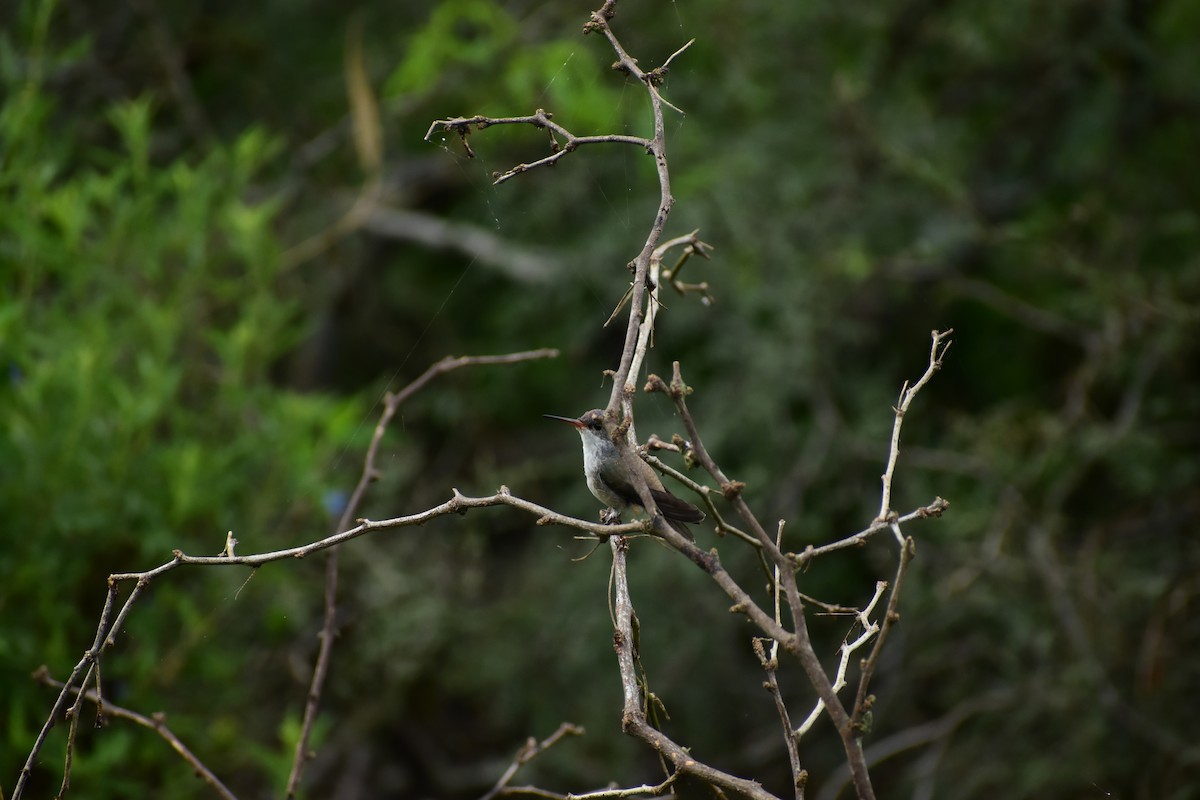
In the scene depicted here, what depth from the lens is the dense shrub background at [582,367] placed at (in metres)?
3.35

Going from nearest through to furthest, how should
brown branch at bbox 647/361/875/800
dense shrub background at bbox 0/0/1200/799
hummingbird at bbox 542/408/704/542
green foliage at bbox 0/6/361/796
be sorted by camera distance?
brown branch at bbox 647/361/875/800, hummingbird at bbox 542/408/704/542, green foliage at bbox 0/6/361/796, dense shrub background at bbox 0/0/1200/799

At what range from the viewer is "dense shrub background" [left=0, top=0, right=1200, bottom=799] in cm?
335

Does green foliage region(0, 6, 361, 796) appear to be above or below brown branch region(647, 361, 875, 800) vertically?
below

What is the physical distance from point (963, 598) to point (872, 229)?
2018mm

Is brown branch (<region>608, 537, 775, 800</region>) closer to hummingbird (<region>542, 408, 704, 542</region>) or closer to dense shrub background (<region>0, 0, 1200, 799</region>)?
hummingbird (<region>542, 408, 704, 542</region>)

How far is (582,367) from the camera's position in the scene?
20.4 feet

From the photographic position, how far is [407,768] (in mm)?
5715

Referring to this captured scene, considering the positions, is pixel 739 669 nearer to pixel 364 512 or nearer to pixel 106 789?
pixel 364 512

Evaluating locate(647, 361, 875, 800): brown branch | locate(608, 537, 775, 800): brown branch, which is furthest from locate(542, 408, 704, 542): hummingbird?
locate(647, 361, 875, 800): brown branch

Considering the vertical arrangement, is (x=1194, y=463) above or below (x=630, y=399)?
below

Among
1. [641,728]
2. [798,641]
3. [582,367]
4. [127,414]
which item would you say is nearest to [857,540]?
[798,641]

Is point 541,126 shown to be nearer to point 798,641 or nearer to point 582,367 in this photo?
point 798,641

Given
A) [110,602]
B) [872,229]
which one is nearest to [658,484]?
[110,602]

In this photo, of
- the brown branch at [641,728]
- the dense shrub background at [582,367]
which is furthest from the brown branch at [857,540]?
the dense shrub background at [582,367]
